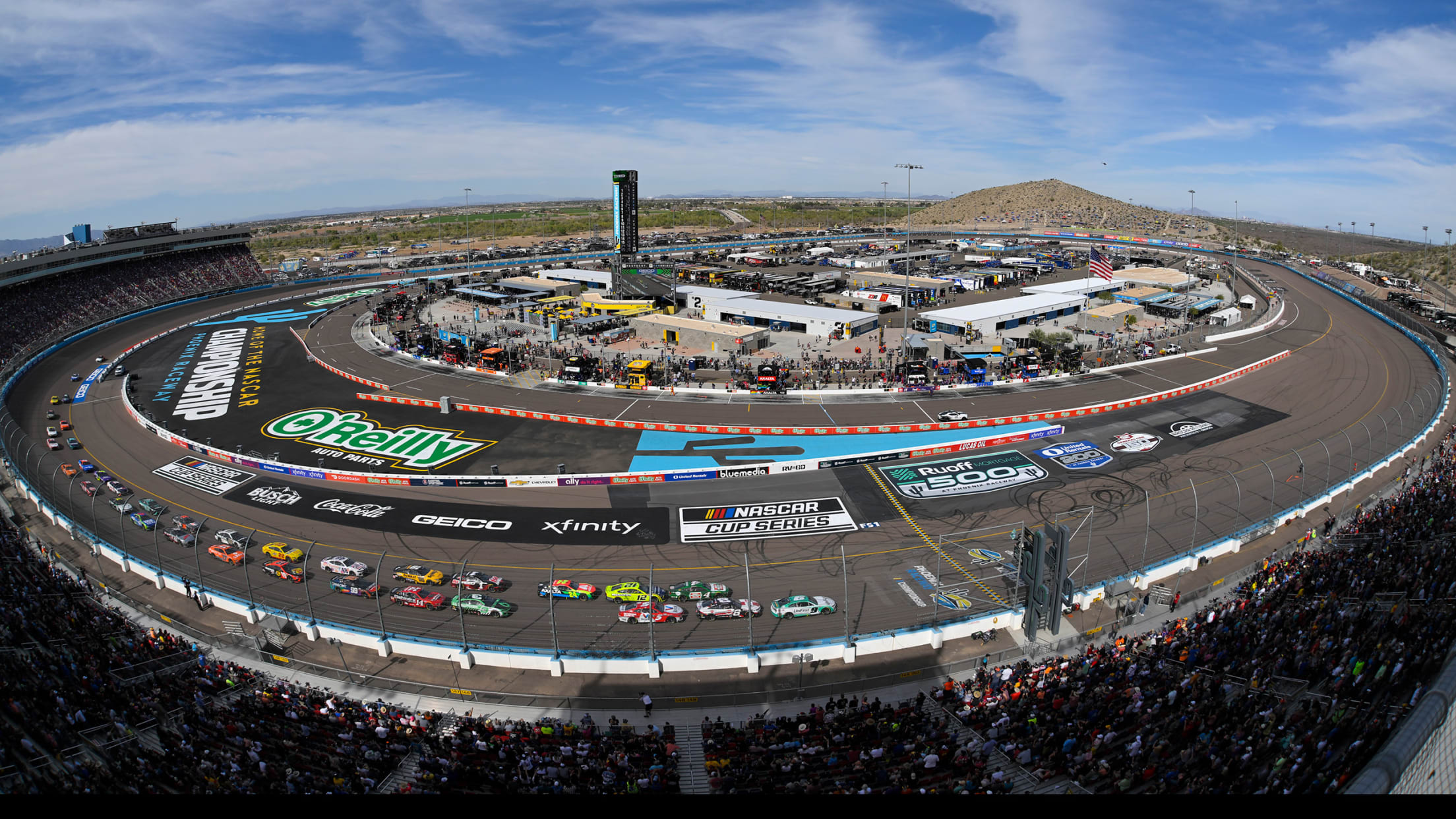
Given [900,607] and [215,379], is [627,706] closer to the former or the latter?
[900,607]

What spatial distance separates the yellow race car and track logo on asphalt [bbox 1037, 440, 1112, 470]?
33.1 meters

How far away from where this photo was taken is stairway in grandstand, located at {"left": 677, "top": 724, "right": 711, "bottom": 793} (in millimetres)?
17938

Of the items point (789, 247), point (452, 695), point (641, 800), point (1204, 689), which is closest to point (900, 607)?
point (1204, 689)

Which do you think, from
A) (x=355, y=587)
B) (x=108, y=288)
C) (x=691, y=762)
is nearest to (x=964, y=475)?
(x=691, y=762)

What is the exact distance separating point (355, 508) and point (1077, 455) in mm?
33807

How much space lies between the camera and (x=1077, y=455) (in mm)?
37719

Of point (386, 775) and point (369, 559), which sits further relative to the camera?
point (369, 559)

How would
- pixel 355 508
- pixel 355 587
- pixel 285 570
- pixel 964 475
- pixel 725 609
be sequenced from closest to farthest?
pixel 725 609 < pixel 355 587 < pixel 285 570 < pixel 355 508 < pixel 964 475

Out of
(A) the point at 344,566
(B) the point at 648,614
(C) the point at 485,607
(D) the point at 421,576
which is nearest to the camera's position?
(B) the point at 648,614

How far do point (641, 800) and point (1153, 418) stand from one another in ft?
156

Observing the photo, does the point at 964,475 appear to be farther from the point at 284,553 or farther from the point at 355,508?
the point at 284,553

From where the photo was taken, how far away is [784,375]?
50875 millimetres

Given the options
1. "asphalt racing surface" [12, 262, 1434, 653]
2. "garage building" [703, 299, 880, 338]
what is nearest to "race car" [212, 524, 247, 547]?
"asphalt racing surface" [12, 262, 1434, 653]

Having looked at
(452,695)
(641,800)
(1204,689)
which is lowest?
(452,695)
